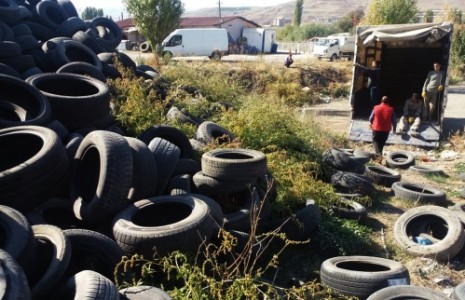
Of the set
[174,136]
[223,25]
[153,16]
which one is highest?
[223,25]

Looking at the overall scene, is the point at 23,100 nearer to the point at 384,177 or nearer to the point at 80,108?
the point at 80,108

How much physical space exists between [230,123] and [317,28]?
8057 cm

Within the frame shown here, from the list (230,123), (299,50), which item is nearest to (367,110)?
(230,123)

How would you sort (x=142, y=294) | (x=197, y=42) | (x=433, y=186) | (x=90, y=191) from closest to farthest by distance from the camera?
(x=142, y=294), (x=90, y=191), (x=433, y=186), (x=197, y=42)

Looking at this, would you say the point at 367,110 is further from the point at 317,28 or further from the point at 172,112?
the point at 317,28

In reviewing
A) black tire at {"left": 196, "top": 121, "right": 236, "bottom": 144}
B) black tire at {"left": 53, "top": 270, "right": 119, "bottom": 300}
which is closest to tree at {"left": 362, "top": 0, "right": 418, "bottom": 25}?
black tire at {"left": 196, "top": 121, "right": 236, "bottom": 144}

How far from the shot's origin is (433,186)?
897cm

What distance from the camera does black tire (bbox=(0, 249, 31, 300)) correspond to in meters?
2.84

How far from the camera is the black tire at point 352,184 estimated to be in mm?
7852

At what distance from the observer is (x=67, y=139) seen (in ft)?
20.5

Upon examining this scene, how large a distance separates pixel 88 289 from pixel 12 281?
0.52 meters

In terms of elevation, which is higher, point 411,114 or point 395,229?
point 411,114

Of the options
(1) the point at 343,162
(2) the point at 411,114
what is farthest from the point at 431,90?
(1) the point at 343,162

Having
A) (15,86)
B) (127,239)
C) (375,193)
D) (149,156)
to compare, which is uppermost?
(15,86)
